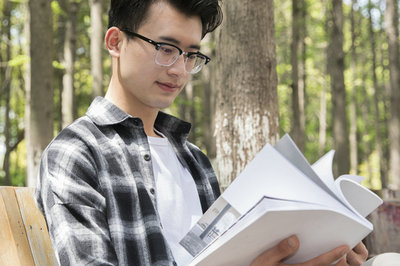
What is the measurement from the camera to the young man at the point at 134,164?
1.83m

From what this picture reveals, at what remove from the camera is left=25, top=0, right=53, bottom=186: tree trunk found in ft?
24.3

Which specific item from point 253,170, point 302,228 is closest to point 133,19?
point 253,170

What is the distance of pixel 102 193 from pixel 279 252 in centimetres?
69

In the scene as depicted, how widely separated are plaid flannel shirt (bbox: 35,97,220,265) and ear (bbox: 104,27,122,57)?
0.21m

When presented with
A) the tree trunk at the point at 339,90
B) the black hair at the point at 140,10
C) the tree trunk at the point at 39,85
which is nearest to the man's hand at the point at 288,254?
the black hair at the point at 140,10

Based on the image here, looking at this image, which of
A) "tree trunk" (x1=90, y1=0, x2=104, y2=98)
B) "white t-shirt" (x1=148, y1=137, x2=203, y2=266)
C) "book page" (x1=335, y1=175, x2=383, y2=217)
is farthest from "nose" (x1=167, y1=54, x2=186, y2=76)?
"tree trunk" (x1=90, y1=0, x2=104, y2=98)

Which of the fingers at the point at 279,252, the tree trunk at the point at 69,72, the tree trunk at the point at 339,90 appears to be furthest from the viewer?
the tree trunk at the point at 339,90

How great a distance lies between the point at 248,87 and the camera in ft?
14.6

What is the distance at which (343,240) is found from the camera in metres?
1.66

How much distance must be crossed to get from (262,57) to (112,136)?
252cm

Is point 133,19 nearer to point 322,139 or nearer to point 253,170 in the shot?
point 253,170

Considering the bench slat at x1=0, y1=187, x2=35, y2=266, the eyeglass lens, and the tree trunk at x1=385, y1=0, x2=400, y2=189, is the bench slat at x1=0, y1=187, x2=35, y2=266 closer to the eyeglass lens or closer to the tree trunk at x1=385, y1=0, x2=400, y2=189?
the eyeglass lens

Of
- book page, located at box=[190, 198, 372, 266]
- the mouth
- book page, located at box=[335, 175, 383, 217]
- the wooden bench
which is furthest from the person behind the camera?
the mouth

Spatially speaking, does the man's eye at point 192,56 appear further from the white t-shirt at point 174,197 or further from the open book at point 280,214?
the open book at point 280,214
